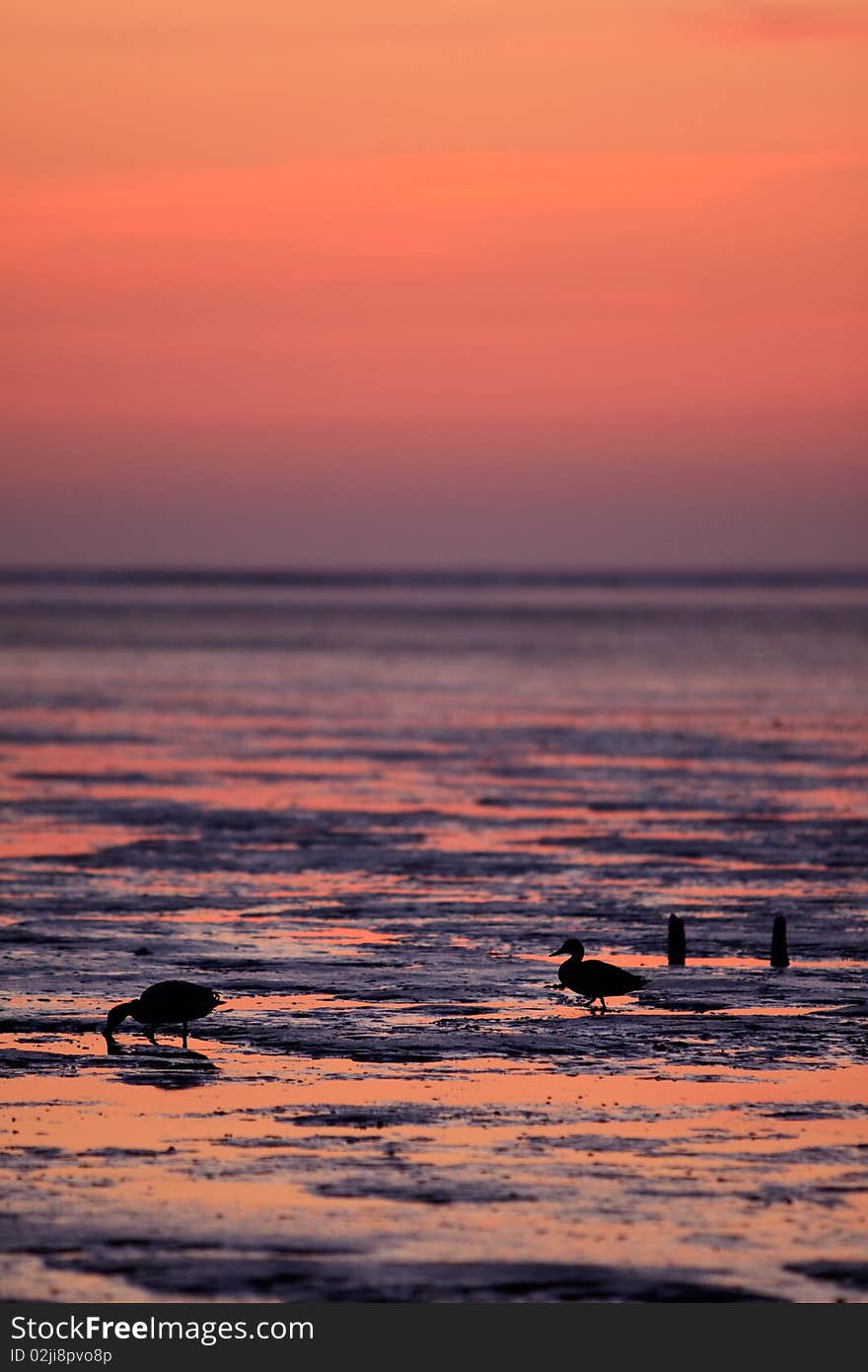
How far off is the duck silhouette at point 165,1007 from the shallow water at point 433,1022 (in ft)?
0.77

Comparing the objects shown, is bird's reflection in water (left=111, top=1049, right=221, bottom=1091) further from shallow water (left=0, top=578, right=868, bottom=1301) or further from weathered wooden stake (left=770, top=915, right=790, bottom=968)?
weathered wooden stake (left=770, top=915, right=790, bottom=968)

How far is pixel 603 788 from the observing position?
38.7m

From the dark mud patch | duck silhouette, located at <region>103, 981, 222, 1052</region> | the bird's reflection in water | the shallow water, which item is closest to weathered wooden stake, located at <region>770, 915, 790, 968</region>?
the shallow water

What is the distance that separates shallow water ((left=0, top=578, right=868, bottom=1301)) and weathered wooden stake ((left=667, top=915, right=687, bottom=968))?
0.39 meters

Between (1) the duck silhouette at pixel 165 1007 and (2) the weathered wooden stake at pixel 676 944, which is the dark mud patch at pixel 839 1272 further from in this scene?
(2) the weathered wooden stake at pixel 676 944

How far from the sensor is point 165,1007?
16547 mm

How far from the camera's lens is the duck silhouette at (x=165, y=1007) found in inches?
651

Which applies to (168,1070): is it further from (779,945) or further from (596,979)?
(779,945)

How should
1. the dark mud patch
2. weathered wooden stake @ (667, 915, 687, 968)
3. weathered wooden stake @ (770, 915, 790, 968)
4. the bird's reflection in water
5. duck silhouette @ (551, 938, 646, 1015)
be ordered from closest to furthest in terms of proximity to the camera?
the dark mud patch → the bird's reflection in water → duck silhouette @ (551, 938, 646, 1015) → weathered wooden stake @ (770, 915, 790, 968) → weathered wooden stake @ (667, 915, 687, 968)

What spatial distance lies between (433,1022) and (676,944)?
12.2 ft

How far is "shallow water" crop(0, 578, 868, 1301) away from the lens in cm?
1169

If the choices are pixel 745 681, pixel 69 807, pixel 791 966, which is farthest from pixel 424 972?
pixel 745 681

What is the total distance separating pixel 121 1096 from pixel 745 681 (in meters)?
57.6

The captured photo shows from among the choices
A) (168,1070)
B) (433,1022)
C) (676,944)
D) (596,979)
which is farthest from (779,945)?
(168,1070)
